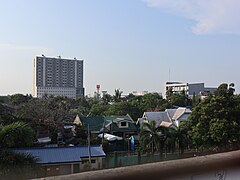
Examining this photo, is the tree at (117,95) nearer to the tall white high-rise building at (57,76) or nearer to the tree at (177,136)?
the tall white high-rise building at (57,76)

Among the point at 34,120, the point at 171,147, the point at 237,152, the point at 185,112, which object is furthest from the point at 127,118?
the point at 237,152

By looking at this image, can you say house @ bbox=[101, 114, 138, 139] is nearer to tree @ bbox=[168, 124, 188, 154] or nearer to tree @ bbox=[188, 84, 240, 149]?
tree @ bbox=[168, 124, 188, 154]

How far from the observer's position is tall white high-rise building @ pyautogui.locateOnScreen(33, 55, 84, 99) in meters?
43.5

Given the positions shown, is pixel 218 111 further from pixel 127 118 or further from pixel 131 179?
pixel 131 179

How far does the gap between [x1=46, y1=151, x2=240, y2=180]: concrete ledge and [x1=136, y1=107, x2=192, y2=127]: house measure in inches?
623

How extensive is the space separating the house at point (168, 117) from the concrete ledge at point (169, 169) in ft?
51.9

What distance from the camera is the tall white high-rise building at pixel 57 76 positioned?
43.5m

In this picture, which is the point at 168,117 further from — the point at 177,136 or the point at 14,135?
the point at 14,135

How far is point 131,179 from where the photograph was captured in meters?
0.67

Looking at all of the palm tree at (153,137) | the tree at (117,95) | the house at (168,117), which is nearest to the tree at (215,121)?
the palm tree at (153,137)

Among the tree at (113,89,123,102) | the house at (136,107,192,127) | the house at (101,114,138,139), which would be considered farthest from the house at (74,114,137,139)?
the tree at (113,89,123,102)

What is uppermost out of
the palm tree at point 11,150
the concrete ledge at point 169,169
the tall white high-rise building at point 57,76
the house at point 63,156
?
the tall white high-rise building at point 57,76

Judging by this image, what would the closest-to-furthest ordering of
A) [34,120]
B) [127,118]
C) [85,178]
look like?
1. [85,178]
2. [34,120]
3. [127,118]

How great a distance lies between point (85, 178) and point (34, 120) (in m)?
13.0
